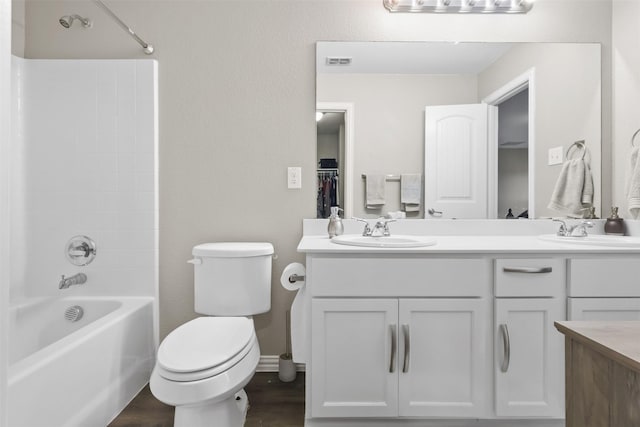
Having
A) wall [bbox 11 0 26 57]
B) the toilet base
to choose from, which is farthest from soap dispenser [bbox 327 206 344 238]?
wall [bbox 11 0 26 57]

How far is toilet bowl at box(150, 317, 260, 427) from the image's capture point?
125 centimetres

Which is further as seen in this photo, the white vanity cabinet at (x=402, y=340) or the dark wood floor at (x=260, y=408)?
the dark wood floor at (x=260, y=408)

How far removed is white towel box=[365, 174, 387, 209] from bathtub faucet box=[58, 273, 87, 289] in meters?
1.57

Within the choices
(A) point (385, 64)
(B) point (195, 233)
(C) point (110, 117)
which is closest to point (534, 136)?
(A) point (385, 64)

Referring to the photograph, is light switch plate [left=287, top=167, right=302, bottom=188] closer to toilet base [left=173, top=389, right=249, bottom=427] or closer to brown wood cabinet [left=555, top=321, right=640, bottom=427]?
toilet base [left=173, top=389, right=249, bottom=427]

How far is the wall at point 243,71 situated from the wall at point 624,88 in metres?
0.04

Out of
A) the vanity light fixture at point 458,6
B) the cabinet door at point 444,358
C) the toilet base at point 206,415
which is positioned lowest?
the toilet base at point 206,415

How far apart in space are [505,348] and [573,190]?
42.3 inches

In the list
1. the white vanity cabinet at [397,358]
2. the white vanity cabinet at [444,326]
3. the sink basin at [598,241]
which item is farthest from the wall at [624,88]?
the white vanity cabinet at [397,358]

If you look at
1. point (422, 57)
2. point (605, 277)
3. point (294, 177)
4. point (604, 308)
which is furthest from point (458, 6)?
point (604, 308)

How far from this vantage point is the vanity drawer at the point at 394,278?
1.49m

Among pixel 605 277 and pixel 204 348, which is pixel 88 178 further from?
pixel 605 277

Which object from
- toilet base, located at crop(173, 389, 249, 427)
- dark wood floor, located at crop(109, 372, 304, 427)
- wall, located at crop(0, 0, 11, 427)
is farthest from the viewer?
dark wood floor, located at crop(109, 372, 304, 427)

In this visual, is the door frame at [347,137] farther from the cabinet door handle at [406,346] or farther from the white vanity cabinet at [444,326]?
the cabinet door handle at [406,346]
